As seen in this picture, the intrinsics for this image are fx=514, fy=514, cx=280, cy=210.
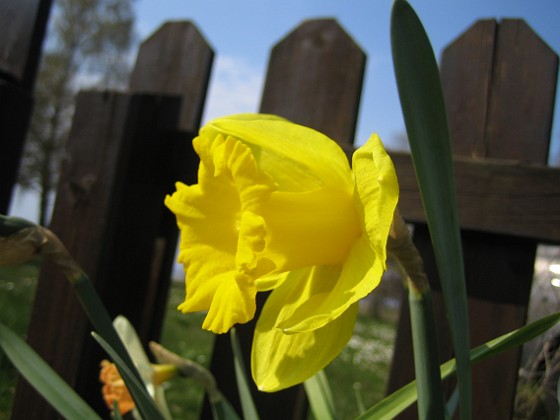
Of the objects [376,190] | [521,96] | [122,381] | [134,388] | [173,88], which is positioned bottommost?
[122,381]

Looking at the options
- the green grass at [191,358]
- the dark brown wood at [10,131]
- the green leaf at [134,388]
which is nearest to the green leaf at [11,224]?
the green leaf at [134,388]

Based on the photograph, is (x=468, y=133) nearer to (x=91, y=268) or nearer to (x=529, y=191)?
(x=529, y=191)

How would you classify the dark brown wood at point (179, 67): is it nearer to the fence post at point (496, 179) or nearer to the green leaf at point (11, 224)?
the fence post at point (496, 179)

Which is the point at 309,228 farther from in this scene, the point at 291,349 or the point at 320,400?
the point at 320,400

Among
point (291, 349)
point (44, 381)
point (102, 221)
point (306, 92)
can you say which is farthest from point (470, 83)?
point (44, 381)

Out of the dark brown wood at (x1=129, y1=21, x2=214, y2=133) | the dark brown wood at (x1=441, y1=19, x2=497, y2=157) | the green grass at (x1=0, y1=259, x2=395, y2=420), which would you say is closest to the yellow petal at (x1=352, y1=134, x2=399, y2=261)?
the dark brown wood at (x1=441, y1=19, x2=497, y2=157)

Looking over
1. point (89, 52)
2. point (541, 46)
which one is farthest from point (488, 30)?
point (89, 52)
